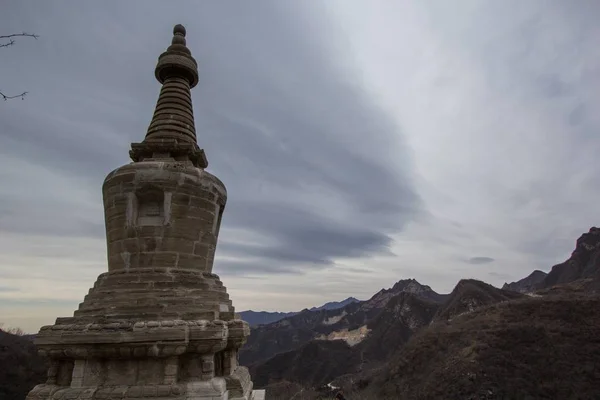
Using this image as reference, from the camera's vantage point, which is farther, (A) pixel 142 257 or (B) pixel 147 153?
(B) pixel 147 153

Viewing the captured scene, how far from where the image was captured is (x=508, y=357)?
3541cm

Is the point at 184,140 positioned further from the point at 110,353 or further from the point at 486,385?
the point at 486,385

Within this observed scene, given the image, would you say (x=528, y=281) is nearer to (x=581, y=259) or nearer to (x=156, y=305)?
(x=581, y=259)

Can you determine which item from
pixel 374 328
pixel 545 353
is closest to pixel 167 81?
pixel 545 353

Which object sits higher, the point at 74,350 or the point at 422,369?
the point at 74,350

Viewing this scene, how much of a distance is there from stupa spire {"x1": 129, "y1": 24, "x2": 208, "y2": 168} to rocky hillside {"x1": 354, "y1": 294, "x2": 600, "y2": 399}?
3123 cm

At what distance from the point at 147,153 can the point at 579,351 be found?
41922 millimetres

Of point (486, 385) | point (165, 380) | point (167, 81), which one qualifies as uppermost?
point (167, 81)

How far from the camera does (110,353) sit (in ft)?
19.9

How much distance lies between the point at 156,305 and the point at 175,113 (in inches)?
191

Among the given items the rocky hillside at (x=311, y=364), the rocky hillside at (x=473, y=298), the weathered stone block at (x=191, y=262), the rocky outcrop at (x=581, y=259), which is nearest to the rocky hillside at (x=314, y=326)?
the rocky hillside at (x=311, y=364)

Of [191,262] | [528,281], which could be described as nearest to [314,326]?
[528,281]

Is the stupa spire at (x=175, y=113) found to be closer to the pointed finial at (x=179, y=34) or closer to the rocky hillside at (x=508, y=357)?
the pointed finial at (x=179, y=34)

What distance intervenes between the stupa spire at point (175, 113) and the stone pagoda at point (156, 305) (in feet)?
0.13
